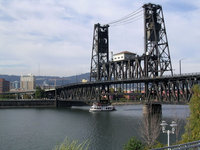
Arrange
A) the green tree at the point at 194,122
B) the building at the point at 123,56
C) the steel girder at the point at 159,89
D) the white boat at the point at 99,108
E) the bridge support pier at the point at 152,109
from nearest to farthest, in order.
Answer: the green tree at the point at 194,122
the steel girder at the point at 159,89
the bridge support pier at the point at 152,109
the building at the point at 123,56
the white boat at the point at 99,108

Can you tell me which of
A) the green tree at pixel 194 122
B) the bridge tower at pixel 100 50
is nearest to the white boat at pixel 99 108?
the bridge tower at pixel 100 50

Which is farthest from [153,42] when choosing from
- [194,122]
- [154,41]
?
[194,122]

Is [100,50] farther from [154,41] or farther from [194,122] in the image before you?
[194,122]

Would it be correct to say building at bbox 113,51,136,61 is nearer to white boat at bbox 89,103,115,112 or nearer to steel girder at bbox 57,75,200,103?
steel girder at bbox 57,75,200,103

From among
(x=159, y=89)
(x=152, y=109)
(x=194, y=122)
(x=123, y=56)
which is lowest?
(x=152, y=109)

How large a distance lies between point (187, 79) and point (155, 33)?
87.7 ft

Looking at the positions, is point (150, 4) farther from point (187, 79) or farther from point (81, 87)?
point (81, 87)

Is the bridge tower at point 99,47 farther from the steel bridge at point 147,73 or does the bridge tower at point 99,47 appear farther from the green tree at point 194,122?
the green tree at point 194,122

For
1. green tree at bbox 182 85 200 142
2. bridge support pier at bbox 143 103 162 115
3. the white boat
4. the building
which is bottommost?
the white boat

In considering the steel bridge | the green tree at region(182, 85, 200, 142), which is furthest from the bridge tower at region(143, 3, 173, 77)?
the green tree at region(182, 85, 200, 142)

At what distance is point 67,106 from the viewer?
149 meters

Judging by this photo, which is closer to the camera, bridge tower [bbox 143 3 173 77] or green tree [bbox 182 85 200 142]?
green tree [bbox 182 85 200 142]

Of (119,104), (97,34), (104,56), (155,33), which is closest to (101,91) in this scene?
(104,56)

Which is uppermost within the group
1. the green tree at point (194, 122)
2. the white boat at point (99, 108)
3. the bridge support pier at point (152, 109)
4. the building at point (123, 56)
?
the building at point (123, 56)
